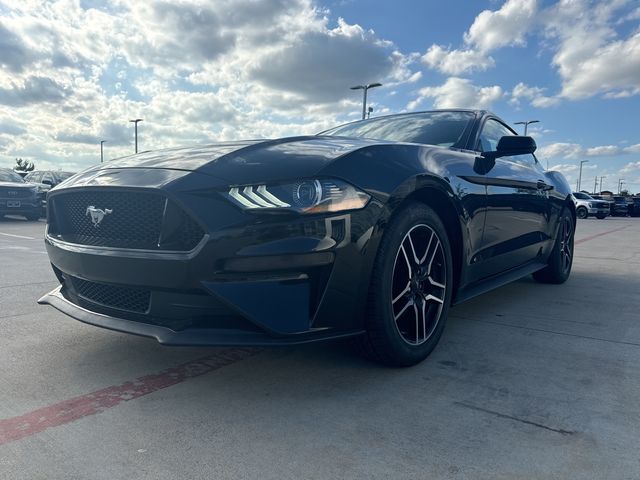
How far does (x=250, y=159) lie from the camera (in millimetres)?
2232

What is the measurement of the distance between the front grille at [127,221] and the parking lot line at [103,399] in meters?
0.63

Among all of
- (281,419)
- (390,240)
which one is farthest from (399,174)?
(281,419)

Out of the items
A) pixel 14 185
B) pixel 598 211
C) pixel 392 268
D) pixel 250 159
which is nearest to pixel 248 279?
pixel 250 159

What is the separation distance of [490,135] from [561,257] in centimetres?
190

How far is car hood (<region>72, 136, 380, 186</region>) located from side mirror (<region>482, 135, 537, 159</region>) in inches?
47.7

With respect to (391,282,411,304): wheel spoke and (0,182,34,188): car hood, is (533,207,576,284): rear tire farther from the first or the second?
(0,182,34,188): car hood

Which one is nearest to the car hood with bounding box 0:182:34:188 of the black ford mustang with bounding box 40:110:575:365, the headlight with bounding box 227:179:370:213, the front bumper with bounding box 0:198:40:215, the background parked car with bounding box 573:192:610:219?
the front bumper with bounding box 0:198:40:215

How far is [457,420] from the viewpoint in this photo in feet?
6.30

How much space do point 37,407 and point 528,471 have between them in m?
1.85

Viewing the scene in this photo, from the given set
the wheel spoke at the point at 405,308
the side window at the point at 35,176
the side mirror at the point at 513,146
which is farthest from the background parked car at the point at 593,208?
the wheel spoke at the point at 405,308

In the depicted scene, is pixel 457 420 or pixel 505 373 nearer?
pixel 457 420

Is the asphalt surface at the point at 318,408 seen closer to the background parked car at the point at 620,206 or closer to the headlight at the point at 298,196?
the headlight at the point at 298,196

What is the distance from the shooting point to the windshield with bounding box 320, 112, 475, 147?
11.0ft

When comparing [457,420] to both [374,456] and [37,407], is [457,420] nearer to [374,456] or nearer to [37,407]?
[374,456]
